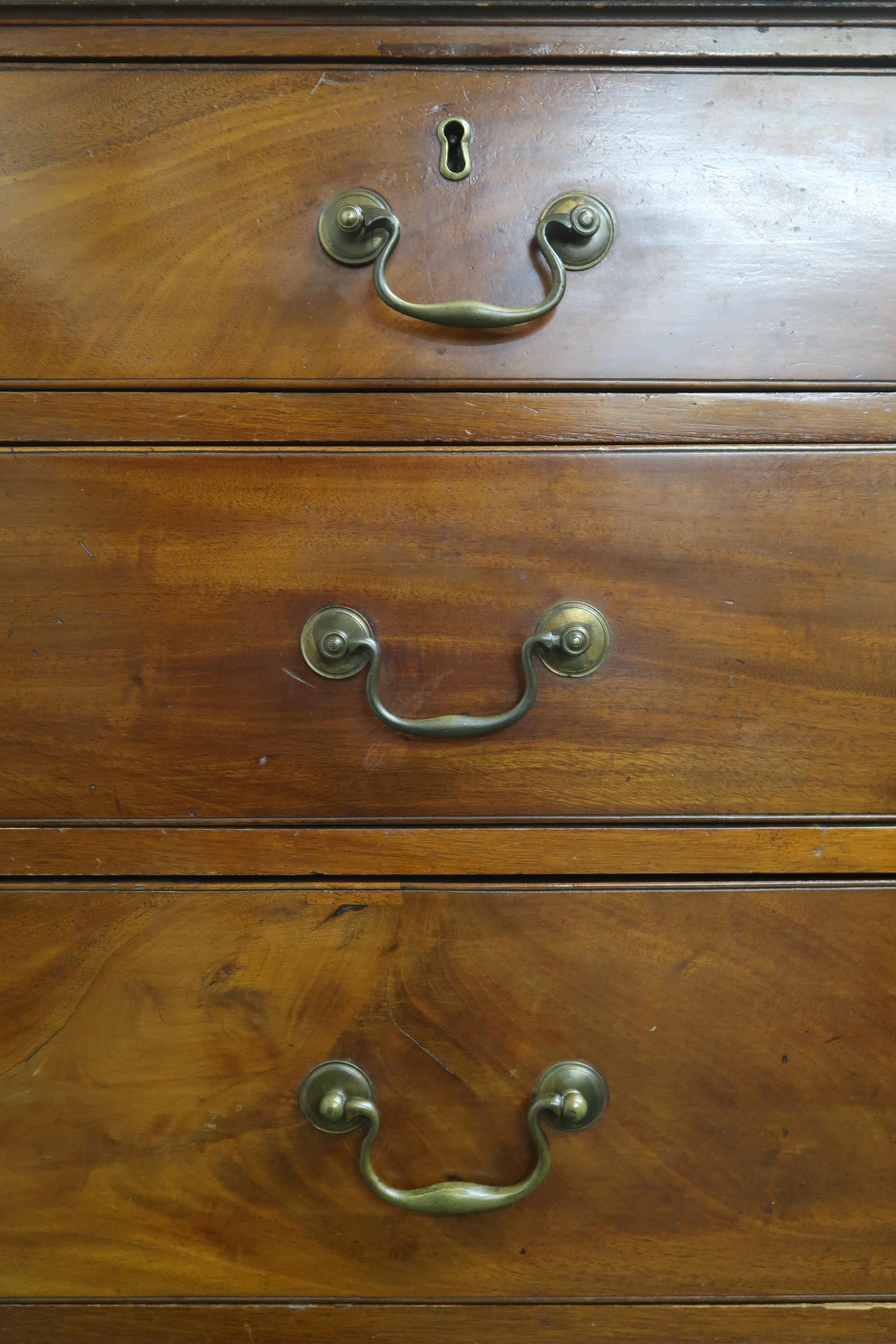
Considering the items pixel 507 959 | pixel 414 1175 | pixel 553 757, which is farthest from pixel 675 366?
pixel 414 1175

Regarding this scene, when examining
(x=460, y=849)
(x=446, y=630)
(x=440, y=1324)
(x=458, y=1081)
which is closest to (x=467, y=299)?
(x=446, y=630)

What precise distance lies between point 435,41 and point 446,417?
189 millimetres

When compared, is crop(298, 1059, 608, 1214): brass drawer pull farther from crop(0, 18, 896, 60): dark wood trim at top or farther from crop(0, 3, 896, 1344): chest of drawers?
crop(0, 18, 896, 60): dark wood trim at top

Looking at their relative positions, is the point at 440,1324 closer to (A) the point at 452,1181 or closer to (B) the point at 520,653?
(A) the point at 452,1181

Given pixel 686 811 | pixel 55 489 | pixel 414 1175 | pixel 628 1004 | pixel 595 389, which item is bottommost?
pixel 414 1175

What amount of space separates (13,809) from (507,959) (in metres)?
0.29

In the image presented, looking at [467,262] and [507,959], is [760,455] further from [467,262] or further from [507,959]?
[507,959]

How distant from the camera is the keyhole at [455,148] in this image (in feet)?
1.50

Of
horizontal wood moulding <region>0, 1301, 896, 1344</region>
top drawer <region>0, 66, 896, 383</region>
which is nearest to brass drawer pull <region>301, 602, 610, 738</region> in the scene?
top drawer <region>0, 66, 896, 383</region>

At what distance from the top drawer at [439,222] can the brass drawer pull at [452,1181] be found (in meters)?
0.38

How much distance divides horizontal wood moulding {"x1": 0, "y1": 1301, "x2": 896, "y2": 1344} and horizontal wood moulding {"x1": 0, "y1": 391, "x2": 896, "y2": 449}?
49cm

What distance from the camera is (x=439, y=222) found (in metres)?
0.47

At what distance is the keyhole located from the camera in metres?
0.46

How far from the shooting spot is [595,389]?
48 centimetres
